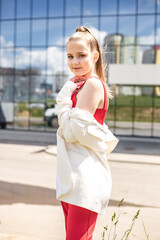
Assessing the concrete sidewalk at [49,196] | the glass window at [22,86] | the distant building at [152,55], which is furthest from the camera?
the glass window at [22,86]

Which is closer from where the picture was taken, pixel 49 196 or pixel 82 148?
pixel 82 148

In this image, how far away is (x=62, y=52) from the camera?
22312 mm

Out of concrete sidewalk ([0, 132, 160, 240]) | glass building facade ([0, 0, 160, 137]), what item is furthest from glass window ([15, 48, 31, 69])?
concrete sidewalk ([0, 132, 160, 240])

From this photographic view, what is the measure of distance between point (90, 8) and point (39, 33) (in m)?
3.83

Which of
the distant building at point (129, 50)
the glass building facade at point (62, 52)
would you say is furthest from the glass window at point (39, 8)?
the distant building at point (129, 50)

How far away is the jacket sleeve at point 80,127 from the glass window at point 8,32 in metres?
22.9

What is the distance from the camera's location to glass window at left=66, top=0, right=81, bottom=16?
22661mm

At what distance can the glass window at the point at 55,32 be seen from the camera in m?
22.5

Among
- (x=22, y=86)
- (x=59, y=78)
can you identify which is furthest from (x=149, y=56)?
(x=22, y=86)

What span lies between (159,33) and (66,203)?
20646 mm

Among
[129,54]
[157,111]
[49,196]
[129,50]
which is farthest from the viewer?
[157,111]

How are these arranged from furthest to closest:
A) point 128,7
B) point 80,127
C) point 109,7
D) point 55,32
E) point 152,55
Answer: point 55,32, point 109,7, point 128,7, point 152,55, point 80,127

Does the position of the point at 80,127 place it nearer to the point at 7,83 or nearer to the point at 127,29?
the point at 127,29

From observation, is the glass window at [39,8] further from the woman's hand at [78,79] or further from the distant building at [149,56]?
the woman's hand at [78,79]
